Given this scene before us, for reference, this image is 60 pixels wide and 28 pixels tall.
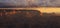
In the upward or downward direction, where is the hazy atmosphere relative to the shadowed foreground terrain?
Answer: upward

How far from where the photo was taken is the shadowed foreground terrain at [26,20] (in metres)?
0.99

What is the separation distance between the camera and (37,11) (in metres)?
0.98

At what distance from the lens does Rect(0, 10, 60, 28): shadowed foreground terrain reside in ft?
3.24

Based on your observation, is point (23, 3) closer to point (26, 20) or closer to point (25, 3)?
point (25, 3)

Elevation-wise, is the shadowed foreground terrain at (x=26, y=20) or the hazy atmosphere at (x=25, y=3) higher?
the hazy atmosphere at (x=25, y=3)

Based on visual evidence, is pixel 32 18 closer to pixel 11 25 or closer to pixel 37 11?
pixel 37 11

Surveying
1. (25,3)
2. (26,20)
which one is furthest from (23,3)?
(26,20)

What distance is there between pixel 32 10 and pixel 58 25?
29cm

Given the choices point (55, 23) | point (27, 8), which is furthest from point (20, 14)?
point (55, 23)

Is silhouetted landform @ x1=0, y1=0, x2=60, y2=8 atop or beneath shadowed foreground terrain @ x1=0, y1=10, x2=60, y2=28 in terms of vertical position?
atop

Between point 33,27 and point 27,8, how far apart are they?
20cm

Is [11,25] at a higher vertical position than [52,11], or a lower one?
lower

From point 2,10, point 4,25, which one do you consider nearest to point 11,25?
point 4,25

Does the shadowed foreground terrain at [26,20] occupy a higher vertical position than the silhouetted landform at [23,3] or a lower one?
lower
